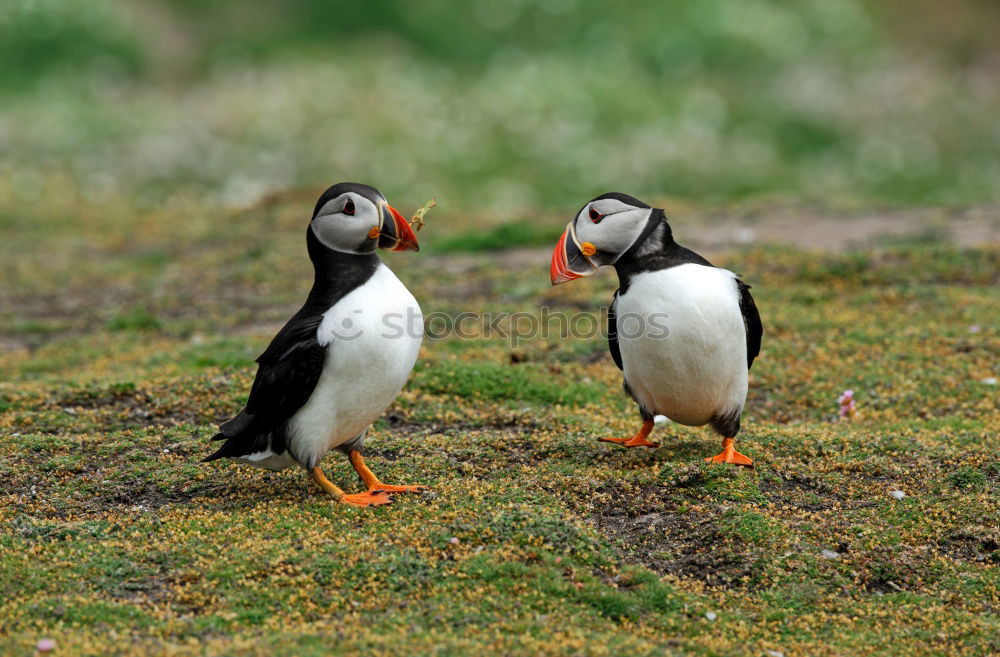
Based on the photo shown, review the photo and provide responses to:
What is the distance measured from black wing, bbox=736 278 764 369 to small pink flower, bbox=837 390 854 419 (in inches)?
75.6

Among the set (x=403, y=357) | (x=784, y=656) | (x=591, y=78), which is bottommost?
(x=784, y=656)

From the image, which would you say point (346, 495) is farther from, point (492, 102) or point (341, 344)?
point (492, 102)

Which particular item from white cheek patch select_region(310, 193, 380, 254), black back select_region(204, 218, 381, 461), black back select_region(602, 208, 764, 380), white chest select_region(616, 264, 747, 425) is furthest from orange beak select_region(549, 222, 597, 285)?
white cheek patch select_region(310, 193, 380, 254)

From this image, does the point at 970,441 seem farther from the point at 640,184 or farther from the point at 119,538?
the point at 640,184

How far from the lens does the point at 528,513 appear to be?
706 centimetres

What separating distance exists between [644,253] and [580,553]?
214cm

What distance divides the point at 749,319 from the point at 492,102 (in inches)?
792

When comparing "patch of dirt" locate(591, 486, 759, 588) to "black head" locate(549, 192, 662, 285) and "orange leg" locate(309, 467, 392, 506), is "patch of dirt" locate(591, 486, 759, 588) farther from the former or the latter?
"black head" locate(549, 192, 662, 285)

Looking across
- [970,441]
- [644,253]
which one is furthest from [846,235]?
[644,253]

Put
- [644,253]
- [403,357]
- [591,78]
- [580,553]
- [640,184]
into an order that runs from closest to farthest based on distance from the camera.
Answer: [580,553]
[403,357]
[644,253]
[640,184]
[591,78]

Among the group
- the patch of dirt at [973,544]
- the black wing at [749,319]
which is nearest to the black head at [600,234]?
the black wing at [749,319]

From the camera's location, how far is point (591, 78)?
28.4 metres

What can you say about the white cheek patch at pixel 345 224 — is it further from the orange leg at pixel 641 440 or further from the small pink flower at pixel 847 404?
the small pink flower at pixel 847 404

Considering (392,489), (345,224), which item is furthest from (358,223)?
(392,489)
